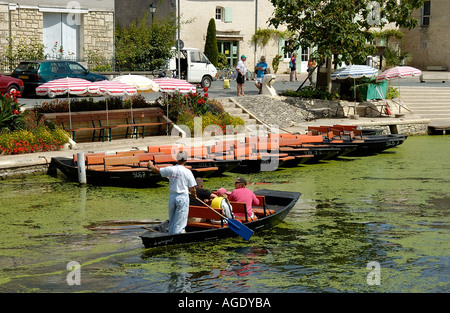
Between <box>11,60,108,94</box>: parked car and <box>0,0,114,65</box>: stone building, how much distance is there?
4.51 m

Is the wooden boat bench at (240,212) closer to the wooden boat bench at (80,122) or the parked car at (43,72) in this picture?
the wooden boat bench at (80,122)

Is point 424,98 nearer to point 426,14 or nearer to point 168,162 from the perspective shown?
point 168,162

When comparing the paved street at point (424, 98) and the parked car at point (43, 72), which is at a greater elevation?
the parked car at point (43, 72)

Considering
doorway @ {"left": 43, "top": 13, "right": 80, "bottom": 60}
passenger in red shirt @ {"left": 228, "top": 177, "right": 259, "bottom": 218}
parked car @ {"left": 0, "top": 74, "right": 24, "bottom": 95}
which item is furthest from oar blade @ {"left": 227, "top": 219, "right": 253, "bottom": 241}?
doorway @ {"left": 43, "top": 13, "right": 80, "bottom": 60}

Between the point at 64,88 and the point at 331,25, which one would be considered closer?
the point at 64,88

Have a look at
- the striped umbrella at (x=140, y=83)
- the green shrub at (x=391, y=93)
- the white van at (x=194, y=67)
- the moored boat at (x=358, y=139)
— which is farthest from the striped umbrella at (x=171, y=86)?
the green shrub at (x=391, y=93)

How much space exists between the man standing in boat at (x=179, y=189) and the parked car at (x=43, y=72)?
1740cm

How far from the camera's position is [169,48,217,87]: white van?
36128 mm

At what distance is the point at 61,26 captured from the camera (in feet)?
115

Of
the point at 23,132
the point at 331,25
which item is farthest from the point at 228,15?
Answer: the point at 23,132

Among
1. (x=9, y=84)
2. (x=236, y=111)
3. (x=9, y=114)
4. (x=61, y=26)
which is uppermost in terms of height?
(x=61, y=26)

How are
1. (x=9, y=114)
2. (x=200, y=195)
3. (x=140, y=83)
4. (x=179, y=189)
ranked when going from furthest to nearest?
(x=140, y=83) < (x=9, y=114) < (x=200, y=195) < (x=179, y=189)

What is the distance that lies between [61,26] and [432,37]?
3047cm

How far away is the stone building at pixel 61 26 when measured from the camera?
33.3 metres
